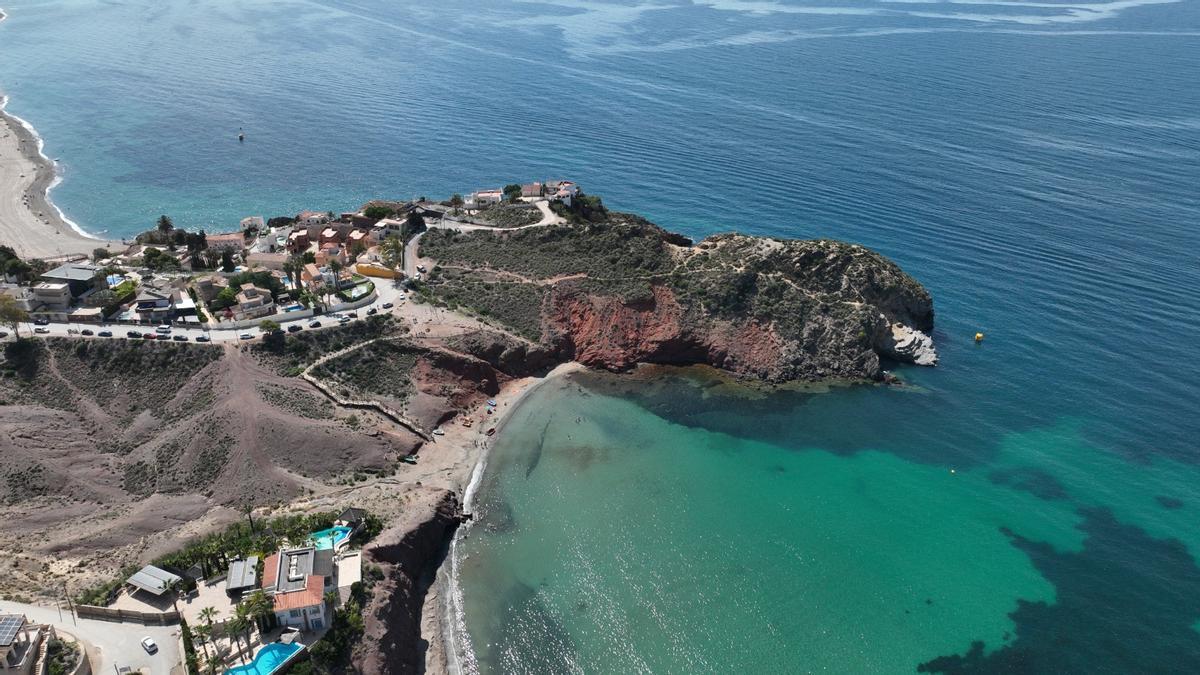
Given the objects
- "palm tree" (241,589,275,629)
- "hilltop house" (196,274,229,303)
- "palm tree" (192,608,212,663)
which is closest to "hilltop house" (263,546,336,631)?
"palm tree" (241,589,275,629)

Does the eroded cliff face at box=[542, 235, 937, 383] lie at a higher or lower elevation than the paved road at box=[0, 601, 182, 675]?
higher

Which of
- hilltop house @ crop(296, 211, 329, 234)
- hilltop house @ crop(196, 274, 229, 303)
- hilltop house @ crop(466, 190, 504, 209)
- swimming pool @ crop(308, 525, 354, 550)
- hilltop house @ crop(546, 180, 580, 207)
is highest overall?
hilltop house @ crop(546, 180, 580, 207)

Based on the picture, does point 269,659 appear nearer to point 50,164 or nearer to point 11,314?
point 11,314

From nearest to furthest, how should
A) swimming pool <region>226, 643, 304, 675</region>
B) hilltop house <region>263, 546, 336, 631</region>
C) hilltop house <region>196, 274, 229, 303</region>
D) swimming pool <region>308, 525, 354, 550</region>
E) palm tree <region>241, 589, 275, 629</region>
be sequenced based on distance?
swimming pool <region>226, 643, 304, 675</region>
palm tree <region>241, 589, 275, 629</region>
hilltop house <region>263, 546, 336, 631</region>
swimming pool <region>308, 525, 354, 550</region>
hilltop house <region>196, 274, 229, 303</region>

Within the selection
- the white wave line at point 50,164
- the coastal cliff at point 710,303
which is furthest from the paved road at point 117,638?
the white wave line at point 50,164

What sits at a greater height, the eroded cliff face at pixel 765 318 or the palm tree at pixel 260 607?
the eroded cliff face at pixel 765 318

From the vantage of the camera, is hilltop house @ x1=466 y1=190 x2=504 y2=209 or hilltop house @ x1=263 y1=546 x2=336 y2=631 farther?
hilltop house @ x1=466 y1=190 x2=504 y2=209

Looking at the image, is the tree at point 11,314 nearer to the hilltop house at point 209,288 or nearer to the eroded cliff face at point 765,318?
the hilltop house at point 209,288

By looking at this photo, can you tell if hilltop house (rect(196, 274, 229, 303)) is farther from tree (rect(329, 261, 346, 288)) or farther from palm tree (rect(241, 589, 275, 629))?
palm tree (rect(241, 589, 275, 629))
